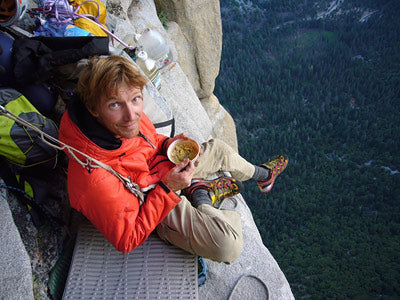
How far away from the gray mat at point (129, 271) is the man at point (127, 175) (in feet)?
0.38

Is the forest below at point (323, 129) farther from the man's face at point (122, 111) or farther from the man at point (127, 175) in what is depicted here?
the man's face at point (122, 111)

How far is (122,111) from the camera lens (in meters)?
2.07

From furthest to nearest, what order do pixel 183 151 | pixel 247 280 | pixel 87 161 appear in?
pixel 247 280
pixel 183 151
pixel 87 161

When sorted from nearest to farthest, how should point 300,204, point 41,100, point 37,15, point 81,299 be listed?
point 81,299 → point 41,100 → point 37,15 → point 300,204

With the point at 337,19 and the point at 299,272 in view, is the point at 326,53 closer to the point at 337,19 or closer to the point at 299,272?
the point at 337,19

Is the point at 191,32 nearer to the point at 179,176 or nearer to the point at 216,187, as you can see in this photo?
the point at 216,187

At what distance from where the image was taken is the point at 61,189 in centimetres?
289

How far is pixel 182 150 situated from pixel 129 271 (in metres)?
0.92

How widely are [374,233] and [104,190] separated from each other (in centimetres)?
3230

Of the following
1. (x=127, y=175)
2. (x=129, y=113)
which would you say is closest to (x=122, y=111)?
(x=129, y=113)

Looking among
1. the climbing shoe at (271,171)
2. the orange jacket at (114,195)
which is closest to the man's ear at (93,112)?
the orange jacket at (114,195)

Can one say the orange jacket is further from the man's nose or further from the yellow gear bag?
the yellow gear bag

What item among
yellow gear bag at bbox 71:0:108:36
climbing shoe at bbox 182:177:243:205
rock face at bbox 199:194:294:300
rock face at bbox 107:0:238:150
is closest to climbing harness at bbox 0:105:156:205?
climbing shoe at bbox 182:177:243:205

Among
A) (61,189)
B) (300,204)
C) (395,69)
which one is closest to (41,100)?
(61,189)
